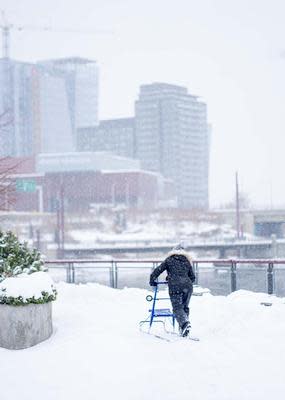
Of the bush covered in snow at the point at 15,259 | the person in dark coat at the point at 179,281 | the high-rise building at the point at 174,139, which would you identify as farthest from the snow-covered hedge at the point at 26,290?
the high-rise building at the point at 174,139

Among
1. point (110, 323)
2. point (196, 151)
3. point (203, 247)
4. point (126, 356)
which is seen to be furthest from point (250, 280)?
point (196, 151)

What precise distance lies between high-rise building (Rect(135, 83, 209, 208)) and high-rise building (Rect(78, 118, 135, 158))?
400 cm

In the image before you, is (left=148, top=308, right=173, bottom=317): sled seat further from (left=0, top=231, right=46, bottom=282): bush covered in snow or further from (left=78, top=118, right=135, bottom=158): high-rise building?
(left=78, top=118, right=135, bottom=158): high-rise building

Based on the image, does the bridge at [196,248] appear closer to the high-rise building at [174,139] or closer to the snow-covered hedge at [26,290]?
the snow-covered hedge at [26,290]

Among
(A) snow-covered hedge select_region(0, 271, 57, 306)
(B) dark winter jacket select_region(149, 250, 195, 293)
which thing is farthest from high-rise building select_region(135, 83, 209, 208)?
(A) snow-covered hedge select_region(0, 271, 57, 306)

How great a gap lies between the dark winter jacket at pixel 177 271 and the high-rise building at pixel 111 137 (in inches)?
7078

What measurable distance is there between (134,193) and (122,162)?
14.4m

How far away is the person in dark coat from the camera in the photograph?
9204 mm

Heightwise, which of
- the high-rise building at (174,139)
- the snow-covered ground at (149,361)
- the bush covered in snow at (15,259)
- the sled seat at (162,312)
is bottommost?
the snow-covered ground at (149,361)

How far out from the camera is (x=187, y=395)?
22.9ft

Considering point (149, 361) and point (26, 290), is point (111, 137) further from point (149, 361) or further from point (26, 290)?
point (149, 361)

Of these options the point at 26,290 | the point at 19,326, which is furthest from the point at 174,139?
the point at 19,326

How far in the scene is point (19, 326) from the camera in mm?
8805

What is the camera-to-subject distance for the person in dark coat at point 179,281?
9.20m
